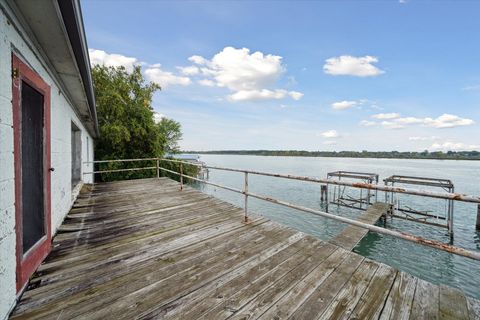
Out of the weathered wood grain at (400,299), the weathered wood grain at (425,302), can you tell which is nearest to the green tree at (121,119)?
the weathered wood grain at (400,299)

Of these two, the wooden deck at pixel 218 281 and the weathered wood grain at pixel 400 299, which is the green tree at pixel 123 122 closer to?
the wooden deck at pixel 218 281

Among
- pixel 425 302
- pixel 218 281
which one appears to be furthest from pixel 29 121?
A: pixel 425 302

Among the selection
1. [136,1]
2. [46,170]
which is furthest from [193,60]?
[46,170]

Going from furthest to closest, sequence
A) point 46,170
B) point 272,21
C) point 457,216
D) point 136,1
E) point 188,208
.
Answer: point 457,216
point 272,21
point 136,1
point 188,208
point 46,170

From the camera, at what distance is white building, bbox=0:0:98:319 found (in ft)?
5.28

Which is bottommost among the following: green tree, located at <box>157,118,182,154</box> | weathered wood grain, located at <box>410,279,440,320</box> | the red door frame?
weathered wood grain, located at <box>410,279,440,320</box>

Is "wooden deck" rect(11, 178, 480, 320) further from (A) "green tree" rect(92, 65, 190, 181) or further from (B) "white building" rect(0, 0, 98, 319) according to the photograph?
(A) "green tree" rect(92, 65, 190, 181)

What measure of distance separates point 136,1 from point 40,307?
7.60 meters

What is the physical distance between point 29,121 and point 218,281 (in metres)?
2.78

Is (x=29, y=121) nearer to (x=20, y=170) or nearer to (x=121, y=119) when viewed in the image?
(x=20, y=170)

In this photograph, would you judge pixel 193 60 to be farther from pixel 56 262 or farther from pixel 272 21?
pixel 56 262


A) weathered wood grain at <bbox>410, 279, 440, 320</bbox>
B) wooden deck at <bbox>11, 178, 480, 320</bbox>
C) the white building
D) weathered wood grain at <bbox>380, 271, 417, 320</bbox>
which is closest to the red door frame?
the white building

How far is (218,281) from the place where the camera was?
6.76ft

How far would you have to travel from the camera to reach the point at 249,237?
124 inches
